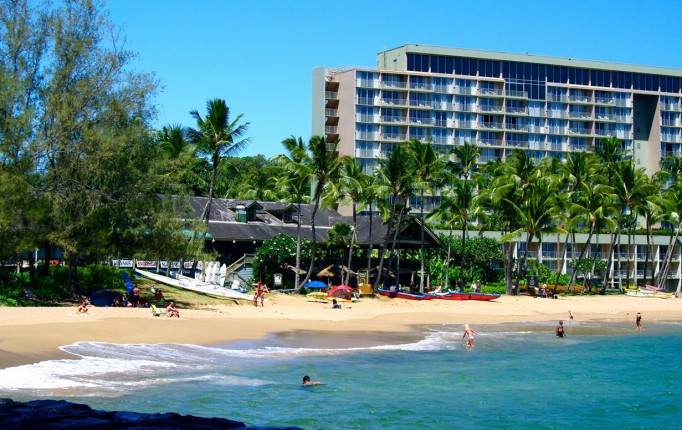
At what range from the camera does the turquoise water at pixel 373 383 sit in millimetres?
19094

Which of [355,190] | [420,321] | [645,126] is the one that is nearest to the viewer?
[420,321]

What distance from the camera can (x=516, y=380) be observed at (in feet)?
82.7

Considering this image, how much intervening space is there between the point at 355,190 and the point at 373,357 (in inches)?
995

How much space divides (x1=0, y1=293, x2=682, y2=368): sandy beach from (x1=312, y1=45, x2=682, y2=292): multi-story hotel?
1538 inches

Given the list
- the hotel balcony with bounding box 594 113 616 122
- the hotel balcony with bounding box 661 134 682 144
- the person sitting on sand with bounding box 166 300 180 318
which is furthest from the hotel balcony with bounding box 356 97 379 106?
the person sitting on sand with bounding box 166 300 180 318

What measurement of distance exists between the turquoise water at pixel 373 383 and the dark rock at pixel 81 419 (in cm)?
475

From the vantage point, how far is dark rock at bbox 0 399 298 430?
11.5 metres

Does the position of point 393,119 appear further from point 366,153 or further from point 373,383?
point 373,383

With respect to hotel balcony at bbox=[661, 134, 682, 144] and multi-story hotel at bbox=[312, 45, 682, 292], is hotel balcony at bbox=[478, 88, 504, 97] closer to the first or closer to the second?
multi-story hotel at bbox=[312, 45, 682, 292]

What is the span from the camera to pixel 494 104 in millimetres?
100438

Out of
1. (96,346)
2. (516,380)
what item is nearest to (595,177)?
(516,380)

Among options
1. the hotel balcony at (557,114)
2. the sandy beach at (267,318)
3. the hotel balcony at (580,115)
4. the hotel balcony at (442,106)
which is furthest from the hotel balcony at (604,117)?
the sandy beach at (267,318)

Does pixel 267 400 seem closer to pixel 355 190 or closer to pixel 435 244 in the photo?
pixel 355 190

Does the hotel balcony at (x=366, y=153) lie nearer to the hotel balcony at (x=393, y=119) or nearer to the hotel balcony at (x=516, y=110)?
the hotel balcony at (x=393, y=119)
